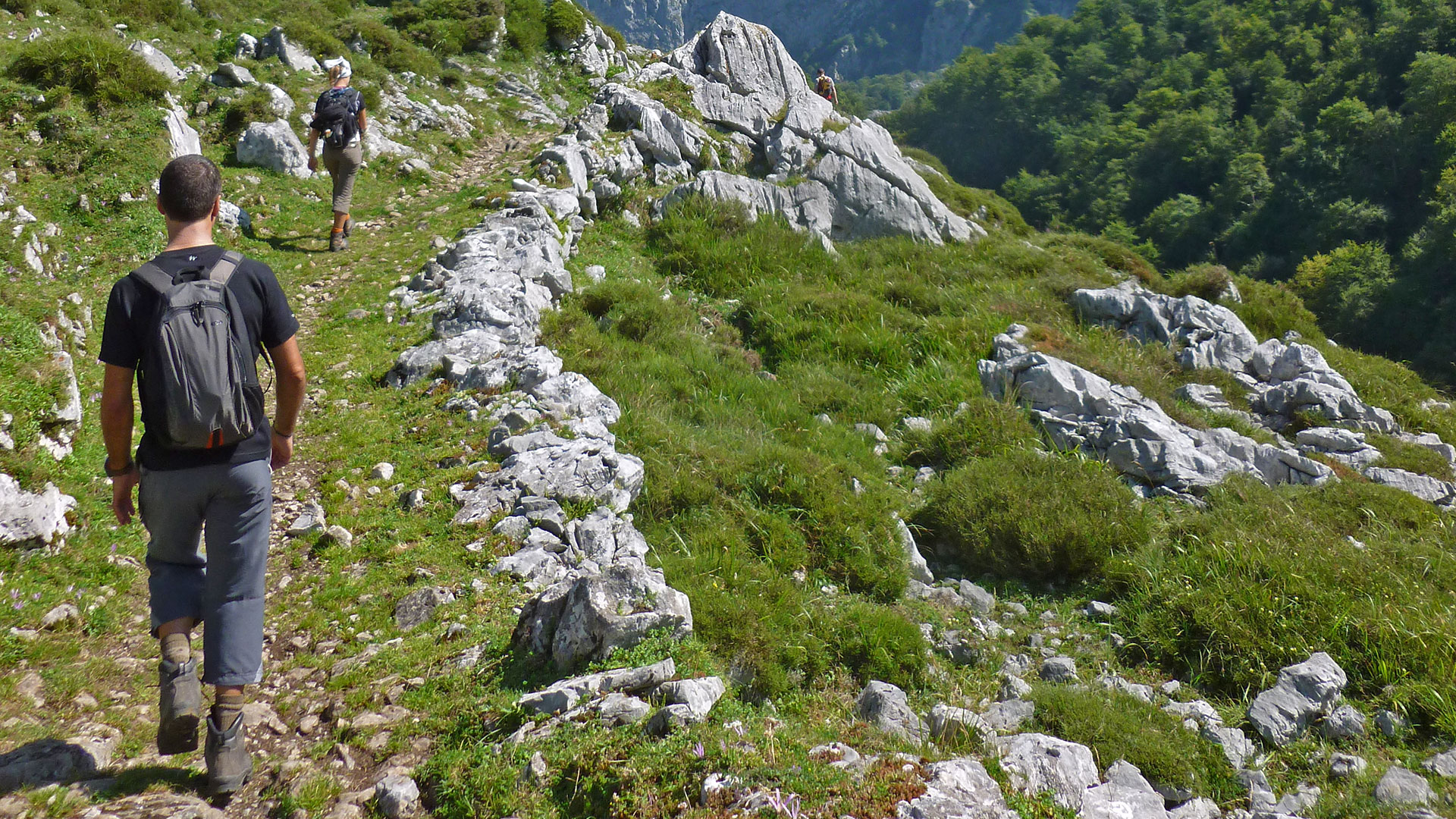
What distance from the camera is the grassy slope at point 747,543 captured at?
354 centimetres

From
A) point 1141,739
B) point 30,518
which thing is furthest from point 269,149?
point 1141,739

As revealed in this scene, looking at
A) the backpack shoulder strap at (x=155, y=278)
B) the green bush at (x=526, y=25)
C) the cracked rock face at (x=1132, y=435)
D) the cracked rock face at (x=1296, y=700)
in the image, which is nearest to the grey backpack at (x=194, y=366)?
the backpack shoulder strap at (x=155, y=278)

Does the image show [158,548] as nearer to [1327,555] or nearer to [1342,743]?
[1342,743]

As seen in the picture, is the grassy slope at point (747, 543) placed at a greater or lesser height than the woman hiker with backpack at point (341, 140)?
lesser

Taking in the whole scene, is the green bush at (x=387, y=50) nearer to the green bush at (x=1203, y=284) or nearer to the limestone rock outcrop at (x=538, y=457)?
the limestone rock outcrop at (x=538, y=457)

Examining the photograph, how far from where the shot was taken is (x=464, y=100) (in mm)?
19125

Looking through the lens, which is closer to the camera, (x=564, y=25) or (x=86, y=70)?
(x=86, y=70)

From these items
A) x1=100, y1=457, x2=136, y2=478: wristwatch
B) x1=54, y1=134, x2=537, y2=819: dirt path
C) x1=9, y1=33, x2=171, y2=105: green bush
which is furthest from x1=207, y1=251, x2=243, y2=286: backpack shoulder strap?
x1=9, y1=33, x2=171, y2=105: green bush

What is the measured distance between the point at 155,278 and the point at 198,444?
1.99ft

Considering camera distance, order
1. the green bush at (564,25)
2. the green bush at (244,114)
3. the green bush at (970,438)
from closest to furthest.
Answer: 1. the green bush at (970,438)
2. the green bush at (244,114)
3. the green bush at (564,25)

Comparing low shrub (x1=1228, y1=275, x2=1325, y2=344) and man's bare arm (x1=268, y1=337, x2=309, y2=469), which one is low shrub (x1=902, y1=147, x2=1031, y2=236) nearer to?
low shrub (x1=1228, y1=275, x2=1325, y2=344)

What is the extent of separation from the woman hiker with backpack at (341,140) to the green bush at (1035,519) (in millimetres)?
8388

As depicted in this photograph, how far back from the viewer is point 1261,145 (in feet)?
178

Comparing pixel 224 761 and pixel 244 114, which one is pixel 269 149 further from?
pixel 224 761
